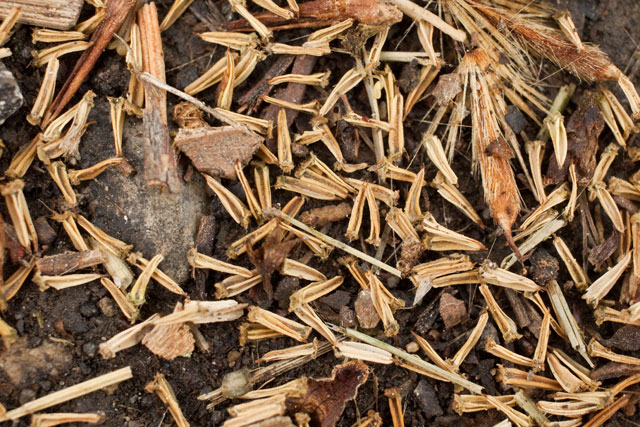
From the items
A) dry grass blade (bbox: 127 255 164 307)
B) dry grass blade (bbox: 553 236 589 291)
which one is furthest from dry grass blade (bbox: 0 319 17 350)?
dry grass blade (bbox: 553 236 589 291)

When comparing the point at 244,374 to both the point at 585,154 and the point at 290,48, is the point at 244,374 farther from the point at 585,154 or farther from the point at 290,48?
the point at 585,154

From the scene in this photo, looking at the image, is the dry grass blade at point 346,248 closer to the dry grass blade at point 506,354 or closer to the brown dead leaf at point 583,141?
the dry grass blade at point 506,354

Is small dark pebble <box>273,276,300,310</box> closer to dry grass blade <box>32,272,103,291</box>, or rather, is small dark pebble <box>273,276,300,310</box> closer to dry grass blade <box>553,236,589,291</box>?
dry grass blade <box>32,272,103,291</box>

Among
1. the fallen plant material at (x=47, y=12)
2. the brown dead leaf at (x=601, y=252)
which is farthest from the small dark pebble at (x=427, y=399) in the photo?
the fallen plant material at (x=47, y=12)

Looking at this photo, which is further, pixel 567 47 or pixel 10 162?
pixel 567 47

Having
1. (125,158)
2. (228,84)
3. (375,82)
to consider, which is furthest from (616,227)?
(125,158)

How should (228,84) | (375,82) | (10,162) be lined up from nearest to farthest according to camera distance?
(10,162), (228,84), (375,82)

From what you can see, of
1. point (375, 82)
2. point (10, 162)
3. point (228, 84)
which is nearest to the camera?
point (10, 162)
